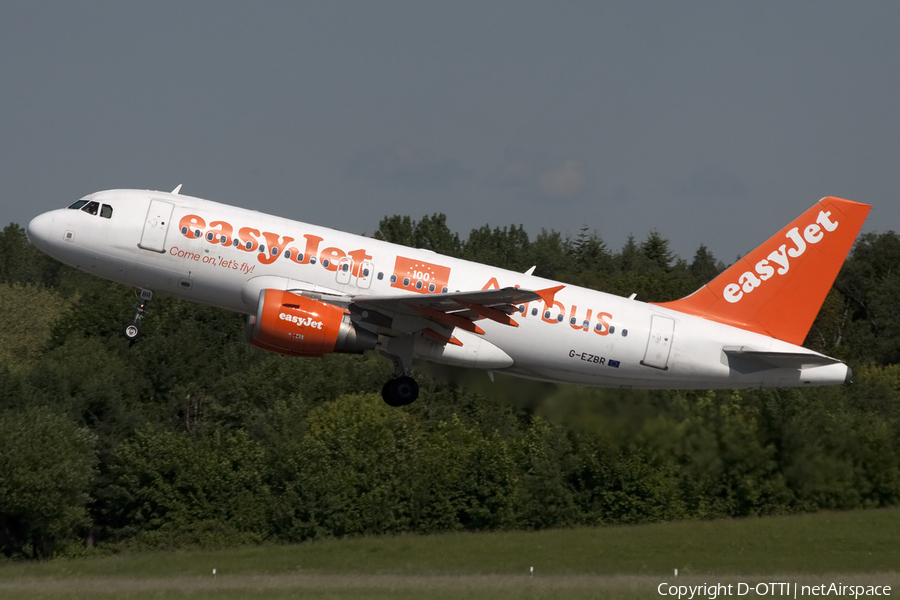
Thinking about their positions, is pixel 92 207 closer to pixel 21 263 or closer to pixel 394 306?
pixel 394 306

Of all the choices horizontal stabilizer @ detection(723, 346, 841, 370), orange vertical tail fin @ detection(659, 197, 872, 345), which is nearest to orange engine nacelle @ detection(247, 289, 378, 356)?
orange vertical tail fin @ detection(659, 197, 872, 345)

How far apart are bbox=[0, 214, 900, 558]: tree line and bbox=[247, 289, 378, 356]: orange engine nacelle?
188 inches

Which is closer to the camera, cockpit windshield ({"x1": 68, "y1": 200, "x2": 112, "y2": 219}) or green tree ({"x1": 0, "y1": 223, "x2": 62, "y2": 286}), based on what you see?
cockpit windshield ({"x1": 68, "y1": 200, "x2": 112, "y2": 219})

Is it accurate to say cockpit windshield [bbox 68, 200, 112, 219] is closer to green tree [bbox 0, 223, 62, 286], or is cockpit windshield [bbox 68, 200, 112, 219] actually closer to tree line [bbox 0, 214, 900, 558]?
tree line [bbox 0, 214, 900, 558]

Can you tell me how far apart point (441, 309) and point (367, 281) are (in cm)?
220

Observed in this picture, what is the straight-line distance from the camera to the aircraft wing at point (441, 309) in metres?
27.4

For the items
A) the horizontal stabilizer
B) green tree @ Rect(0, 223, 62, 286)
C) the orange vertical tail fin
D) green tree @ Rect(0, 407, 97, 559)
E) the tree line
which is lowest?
green tree @ Rect(0, 407, 97, 559)

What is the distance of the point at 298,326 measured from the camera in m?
28.3

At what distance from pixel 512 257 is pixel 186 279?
93.3 metres

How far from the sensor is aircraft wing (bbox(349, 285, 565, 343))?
27.4m

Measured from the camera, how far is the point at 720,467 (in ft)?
113

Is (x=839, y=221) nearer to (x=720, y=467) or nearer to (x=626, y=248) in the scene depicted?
(x=720, y=467)

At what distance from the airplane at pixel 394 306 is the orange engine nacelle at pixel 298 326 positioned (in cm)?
3

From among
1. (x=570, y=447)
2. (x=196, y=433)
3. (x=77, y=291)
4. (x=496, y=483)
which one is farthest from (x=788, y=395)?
(x=77, y=291)
